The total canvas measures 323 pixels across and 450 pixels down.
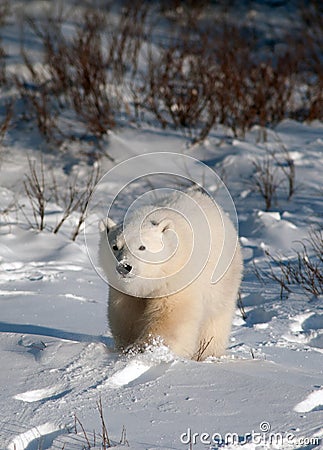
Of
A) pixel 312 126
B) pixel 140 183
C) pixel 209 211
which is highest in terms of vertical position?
pixel 209 211

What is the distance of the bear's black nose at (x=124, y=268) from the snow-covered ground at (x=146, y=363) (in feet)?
1.23

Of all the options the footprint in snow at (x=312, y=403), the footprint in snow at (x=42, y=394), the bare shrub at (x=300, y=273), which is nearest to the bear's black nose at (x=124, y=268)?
the footprint in snow at (x=42, y=394)

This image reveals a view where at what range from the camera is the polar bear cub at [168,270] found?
3133mm

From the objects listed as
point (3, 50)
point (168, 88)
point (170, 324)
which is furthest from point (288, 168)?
point (3, 50)

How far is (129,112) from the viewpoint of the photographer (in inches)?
340

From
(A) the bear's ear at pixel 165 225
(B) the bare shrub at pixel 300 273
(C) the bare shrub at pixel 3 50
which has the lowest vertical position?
(B) the bare shrub at pixel 300 273

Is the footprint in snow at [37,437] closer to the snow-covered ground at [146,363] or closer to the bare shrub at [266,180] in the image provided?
the snow-covered ground at [146,363]

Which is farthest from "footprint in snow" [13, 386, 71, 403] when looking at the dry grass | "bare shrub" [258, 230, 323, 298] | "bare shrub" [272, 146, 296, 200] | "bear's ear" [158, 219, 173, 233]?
the dry grass

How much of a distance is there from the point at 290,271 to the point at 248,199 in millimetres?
2084

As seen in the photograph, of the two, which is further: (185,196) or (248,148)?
(248,148)

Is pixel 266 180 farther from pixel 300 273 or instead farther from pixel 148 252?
pixel 148 252

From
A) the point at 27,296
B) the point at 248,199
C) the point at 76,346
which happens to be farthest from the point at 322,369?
the point at 248,199

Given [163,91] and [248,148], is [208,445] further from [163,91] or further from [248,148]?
[163,91]

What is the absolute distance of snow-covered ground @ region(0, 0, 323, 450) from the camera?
8.16 ft
